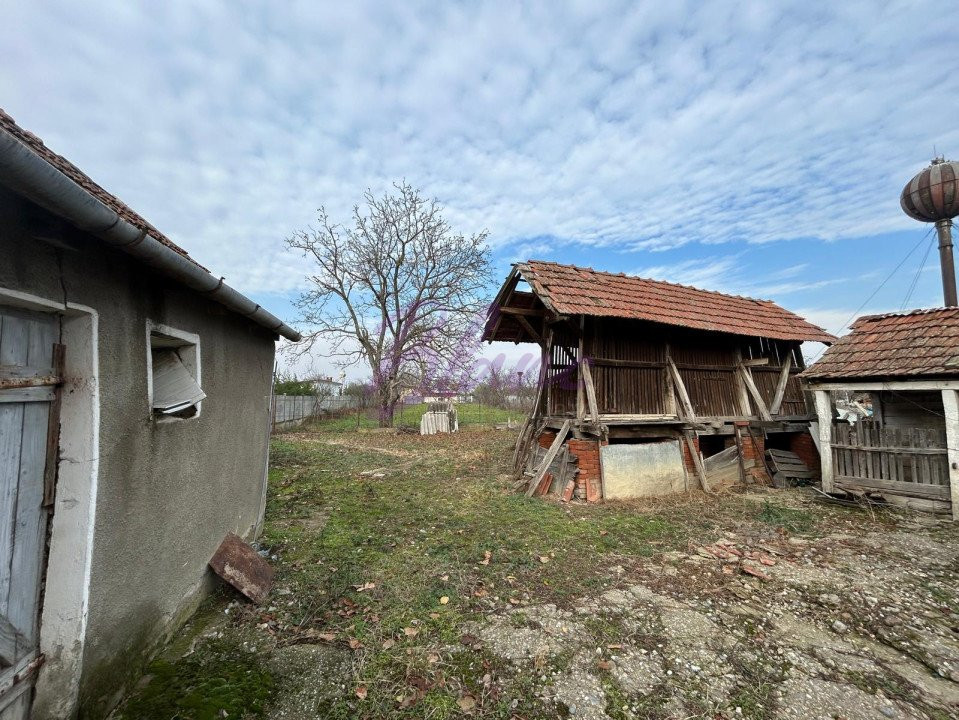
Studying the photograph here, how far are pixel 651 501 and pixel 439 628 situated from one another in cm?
540

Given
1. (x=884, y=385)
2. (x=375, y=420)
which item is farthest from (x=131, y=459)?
(x=375, y=420)

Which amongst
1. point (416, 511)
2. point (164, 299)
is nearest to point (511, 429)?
point (416, 511)

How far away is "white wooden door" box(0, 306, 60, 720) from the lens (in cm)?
204

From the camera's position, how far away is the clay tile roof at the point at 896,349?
6.87 meters

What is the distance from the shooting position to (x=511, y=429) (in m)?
20.2

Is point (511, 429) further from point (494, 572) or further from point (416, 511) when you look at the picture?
point (494, 572)

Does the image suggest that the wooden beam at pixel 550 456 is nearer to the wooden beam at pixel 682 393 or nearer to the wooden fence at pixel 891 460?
the wooden beam at pixel 682 393

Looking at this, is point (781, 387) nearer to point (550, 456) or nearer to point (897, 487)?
point (897, 487)

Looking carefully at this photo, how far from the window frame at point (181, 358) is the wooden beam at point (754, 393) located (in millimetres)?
10751

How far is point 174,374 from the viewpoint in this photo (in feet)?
11.8

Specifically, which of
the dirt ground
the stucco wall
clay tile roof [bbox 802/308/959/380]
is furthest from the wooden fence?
the stucco wall

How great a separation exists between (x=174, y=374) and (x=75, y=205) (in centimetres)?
207

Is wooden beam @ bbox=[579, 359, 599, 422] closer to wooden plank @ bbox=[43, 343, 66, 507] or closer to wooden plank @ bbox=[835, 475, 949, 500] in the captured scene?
wooden plank @ bbox=[835, 475, 949, 500]

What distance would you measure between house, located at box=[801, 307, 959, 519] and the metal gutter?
10096 millimetres
